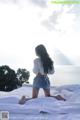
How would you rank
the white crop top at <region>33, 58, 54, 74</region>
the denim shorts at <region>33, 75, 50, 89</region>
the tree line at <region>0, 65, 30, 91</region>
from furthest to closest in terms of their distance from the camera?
the tree line at <region>0, 65, 30, 91</region> < the denim shorts at <region>33, 75, 50, 89</region> < the white crop top at <region>33, 58, 54, 74</region>

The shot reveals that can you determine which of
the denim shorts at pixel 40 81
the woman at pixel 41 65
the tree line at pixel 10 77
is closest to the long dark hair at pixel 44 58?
the woman at pixel 41 65

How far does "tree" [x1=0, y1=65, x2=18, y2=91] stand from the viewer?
6484mm

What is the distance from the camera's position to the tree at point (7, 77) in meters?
6.48

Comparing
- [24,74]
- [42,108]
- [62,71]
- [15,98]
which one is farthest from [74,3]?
[42,108]

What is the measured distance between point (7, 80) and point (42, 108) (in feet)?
13.0

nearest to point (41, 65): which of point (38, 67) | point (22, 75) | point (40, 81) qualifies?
point (38, 67)

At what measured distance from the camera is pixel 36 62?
3.83 meters

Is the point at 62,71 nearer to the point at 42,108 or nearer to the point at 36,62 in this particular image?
the point at 36,62

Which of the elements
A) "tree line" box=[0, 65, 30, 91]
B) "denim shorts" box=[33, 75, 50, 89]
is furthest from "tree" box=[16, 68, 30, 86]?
"denim shorts" box=[33, 75, 50, 89]

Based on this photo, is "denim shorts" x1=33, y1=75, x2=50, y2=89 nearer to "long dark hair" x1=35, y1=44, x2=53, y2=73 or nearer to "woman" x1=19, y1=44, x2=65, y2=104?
"woman" x1=19, y1=44, x2=65, y2=104

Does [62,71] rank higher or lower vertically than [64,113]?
higher

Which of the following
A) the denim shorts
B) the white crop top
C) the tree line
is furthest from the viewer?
the tree line

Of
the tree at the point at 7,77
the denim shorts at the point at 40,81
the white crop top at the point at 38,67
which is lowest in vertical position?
the denim shorts at the point at 40,81

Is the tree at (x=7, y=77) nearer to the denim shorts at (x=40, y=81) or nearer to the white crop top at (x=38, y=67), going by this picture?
the denim shorts at (x=40, y=81)
